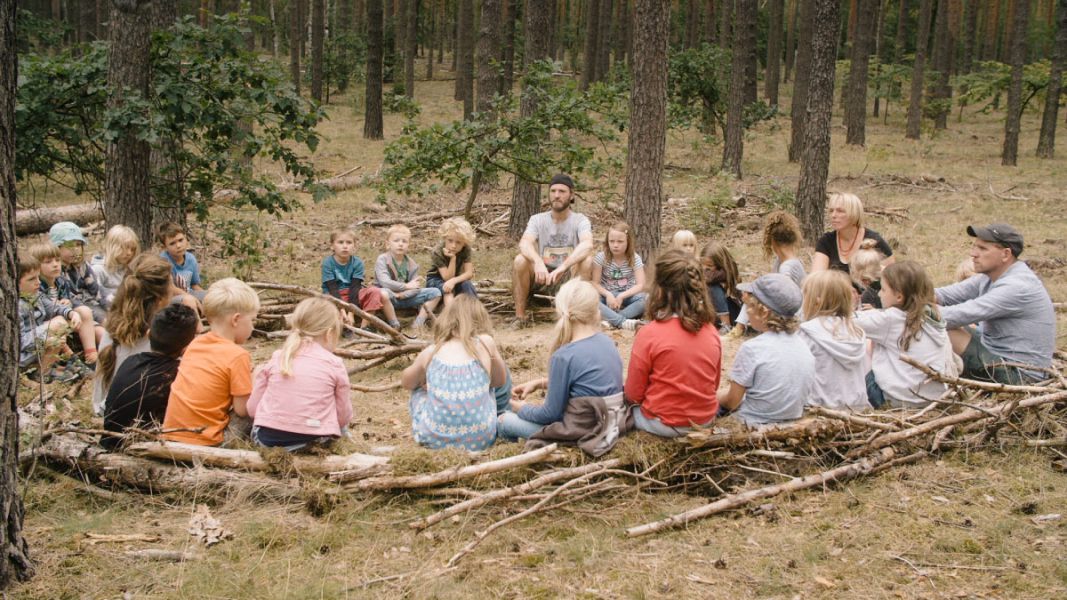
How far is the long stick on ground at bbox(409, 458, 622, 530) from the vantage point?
12.6ft

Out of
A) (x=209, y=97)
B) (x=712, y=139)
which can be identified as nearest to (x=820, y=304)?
(x=209, y=97)

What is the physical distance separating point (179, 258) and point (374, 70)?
586 inches

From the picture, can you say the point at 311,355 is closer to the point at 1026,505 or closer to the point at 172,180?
the point at 1026,505

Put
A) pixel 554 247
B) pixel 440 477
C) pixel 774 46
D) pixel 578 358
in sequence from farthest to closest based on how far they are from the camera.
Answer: pixel 774 46
pixel 554 247
pixel 578 358
pixel 440 477

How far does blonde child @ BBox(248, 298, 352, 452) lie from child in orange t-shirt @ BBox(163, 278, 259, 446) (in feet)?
0.39

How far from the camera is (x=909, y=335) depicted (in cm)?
517

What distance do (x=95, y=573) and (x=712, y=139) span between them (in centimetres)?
1600

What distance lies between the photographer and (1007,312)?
5.34m

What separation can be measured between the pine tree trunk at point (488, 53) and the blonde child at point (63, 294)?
23.3 feet

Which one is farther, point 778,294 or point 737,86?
point 737,86

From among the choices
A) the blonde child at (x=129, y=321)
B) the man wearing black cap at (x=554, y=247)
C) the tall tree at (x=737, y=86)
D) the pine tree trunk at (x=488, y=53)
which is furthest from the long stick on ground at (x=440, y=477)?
the tall tree at (x=737, y=86)

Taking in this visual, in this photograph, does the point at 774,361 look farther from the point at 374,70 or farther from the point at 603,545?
the point at 374,70

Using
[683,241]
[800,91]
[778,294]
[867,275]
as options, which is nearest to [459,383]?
[778,294]

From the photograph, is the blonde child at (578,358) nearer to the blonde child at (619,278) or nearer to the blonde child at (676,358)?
the blonde child at (676,358)
